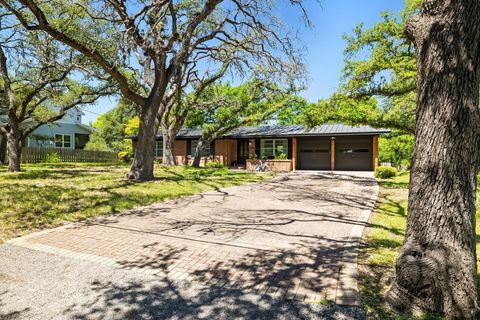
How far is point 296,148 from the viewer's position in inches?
942

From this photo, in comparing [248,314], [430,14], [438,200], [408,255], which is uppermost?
[430,14]

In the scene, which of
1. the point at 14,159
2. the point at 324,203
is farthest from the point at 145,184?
the point at 14,159

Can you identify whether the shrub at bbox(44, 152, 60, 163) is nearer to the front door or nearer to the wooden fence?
the wooden fence

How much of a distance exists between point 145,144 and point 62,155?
19.8 metres

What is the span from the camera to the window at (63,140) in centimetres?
3547

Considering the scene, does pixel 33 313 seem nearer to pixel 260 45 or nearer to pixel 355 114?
pixel 260 45

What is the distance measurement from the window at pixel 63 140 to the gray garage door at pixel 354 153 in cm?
3138

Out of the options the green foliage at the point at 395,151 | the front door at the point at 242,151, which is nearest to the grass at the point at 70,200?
the front door at the point at 242,151

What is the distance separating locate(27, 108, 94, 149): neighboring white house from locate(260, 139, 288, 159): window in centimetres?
2043

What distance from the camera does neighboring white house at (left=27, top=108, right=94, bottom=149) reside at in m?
32.8

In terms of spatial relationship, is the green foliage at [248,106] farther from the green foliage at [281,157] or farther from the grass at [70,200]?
the grass at [70,200]

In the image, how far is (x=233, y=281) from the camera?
364cm

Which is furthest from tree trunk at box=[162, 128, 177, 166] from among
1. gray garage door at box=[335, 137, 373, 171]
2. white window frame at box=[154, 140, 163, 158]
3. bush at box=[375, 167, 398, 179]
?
bush at box=[375, 167, 398, 179]

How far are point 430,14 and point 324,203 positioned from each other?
22.2 feet
